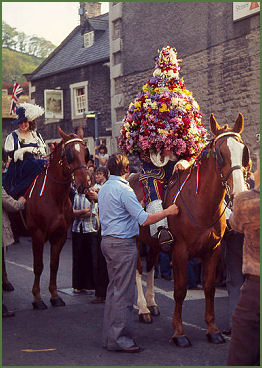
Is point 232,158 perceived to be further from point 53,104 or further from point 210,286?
point 53,104

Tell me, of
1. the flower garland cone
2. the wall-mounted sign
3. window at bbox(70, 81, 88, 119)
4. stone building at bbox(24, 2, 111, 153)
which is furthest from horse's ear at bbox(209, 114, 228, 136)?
window at bbox(70, 81, 88, 119)

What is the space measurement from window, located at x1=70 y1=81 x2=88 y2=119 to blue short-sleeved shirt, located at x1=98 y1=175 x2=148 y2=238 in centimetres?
2618

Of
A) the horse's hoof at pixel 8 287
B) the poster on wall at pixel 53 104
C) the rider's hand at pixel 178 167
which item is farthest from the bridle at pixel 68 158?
the poster on wall at pixel 53 104

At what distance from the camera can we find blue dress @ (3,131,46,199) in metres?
8.59

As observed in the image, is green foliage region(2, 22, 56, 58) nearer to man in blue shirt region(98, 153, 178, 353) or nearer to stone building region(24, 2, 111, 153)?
stone building region(24, 2, 111, 153)

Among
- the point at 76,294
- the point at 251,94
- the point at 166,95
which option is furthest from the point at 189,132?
the point at 251,94

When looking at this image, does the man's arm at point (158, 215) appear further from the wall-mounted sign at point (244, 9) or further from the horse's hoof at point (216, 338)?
the wall-mounted sign at point (244, 9)

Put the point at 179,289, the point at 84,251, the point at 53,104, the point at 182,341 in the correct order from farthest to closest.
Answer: the point at 53,104 < the point at 84,251 < the point at 179,289 < the point at 182,341

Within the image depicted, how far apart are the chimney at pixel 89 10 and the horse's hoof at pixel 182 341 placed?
109 feet

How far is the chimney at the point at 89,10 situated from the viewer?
3712 centimetres

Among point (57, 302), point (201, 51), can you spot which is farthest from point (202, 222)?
point (201, 51)

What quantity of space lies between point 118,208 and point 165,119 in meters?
1.83

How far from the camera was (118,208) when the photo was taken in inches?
233

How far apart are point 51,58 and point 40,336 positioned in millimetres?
31255
